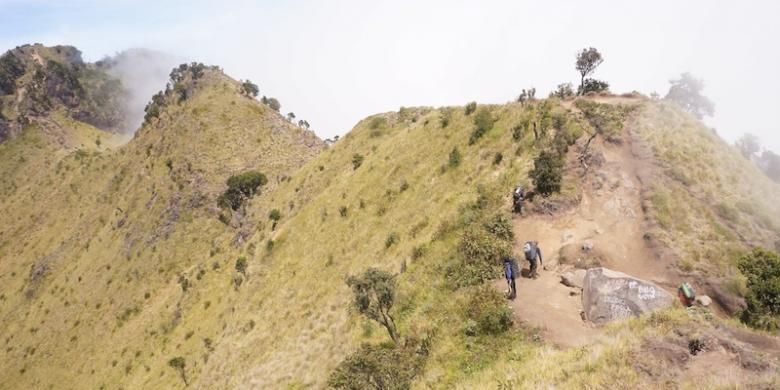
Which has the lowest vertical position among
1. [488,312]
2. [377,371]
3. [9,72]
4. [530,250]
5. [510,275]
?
[377,371]

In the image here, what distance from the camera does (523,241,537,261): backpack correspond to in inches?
940

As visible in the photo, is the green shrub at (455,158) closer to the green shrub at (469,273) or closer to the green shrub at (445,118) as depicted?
the green shrub at (445,118)

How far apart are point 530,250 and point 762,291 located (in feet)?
31.0

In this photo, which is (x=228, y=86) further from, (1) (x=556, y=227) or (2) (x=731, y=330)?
(2) (x=731, y=330)

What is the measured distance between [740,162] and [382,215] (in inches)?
1024

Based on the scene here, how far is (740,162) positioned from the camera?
3080 centimetres

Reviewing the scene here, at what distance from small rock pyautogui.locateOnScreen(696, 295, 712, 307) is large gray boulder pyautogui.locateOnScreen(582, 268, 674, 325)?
139 centimetres

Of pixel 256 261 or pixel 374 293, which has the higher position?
pixel 374 293

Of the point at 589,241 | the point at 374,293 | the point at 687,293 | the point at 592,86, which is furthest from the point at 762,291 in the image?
the point at 592,86

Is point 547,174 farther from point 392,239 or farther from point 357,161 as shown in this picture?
point 357,161

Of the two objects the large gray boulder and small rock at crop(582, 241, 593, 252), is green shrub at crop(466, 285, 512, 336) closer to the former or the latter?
the large gray boulder

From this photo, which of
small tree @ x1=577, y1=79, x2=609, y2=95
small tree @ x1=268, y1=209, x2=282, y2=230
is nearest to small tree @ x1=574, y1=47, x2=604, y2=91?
small tree @ x1=577, y1=79, x2=609, y2=95

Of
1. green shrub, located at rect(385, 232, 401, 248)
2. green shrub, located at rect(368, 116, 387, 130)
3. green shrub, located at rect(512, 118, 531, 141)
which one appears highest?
green shrub, located at rect(368, 116, 387, 130)

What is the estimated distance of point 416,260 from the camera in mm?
30438
